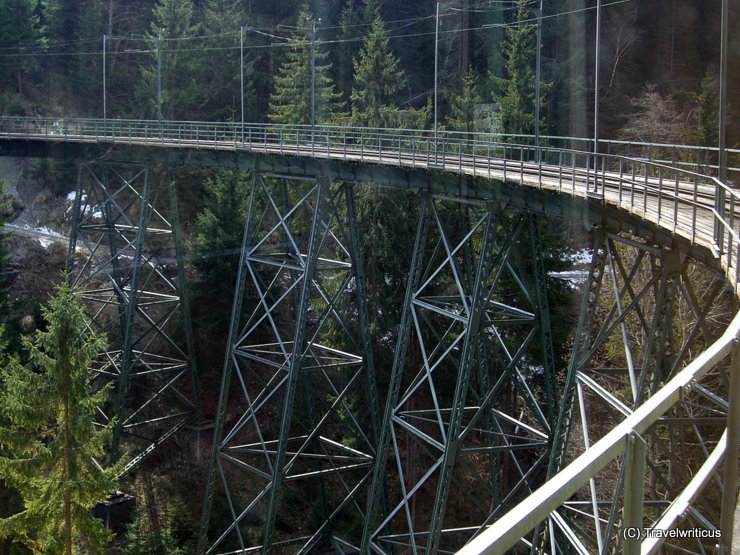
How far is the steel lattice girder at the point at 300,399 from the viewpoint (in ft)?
57.7

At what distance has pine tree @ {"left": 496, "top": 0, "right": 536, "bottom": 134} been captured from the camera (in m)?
27.4

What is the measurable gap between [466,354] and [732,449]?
10942 millimetres

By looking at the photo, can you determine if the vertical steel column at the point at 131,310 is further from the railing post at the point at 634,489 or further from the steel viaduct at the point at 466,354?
the railing post at the point at 634,489

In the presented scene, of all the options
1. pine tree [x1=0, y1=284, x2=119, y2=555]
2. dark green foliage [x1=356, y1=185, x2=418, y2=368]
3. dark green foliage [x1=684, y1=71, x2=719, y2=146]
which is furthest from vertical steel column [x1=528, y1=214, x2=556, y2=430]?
dark green foliage [x1=684, y1=71, x2=719, y2=146]

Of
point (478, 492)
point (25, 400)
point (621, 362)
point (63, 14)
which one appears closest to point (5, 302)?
point (25, 400)

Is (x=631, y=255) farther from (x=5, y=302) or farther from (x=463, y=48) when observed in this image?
(x=463, y=48)

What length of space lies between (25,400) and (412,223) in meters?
11.6

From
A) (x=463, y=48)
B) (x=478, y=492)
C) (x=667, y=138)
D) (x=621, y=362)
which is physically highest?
(x=463, y=48)

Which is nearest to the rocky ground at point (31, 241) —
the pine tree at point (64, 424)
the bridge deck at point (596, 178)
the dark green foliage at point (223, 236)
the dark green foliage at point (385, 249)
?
the dark green foliage at point (223, 236)

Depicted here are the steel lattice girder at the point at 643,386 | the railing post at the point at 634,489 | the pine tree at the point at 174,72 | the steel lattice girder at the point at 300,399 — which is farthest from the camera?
the pine tree at the point at 174,72

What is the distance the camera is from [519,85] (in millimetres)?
31172

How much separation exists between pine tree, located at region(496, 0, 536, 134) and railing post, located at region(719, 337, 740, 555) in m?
24.6

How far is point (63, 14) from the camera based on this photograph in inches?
1873

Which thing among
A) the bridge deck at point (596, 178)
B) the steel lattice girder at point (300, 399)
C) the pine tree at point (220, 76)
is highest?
the pine tree at point (220, 76)
